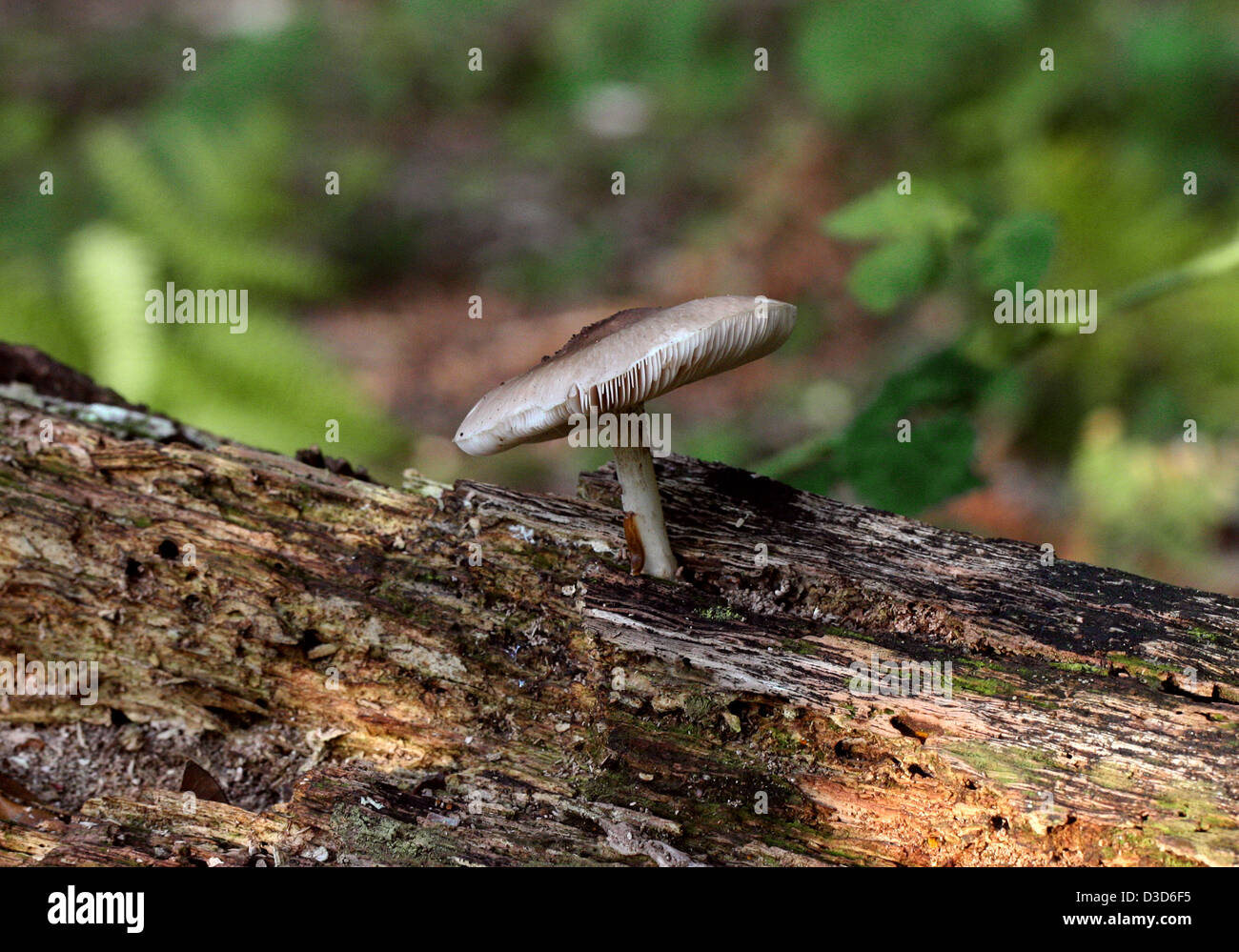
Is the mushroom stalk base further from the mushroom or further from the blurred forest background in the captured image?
the blurred forest background

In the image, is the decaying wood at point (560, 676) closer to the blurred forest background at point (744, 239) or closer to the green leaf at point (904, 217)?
the blurred forest background at point (744, 239)

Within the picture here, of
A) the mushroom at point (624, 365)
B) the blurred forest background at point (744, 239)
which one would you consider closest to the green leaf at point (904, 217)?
the blurred forest background at point (744, 239)

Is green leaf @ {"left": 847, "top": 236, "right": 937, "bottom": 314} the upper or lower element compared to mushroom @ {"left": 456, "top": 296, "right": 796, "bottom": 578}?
upper

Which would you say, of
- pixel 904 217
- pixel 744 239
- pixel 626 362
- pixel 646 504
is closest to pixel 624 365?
pixel 626 362

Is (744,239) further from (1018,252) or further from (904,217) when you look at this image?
(1018,252)

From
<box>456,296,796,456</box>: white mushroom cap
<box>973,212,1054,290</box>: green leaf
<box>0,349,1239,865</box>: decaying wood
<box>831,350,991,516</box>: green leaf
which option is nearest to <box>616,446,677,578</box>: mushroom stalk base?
<box>0,349,1239,865</box>: decaying wood
